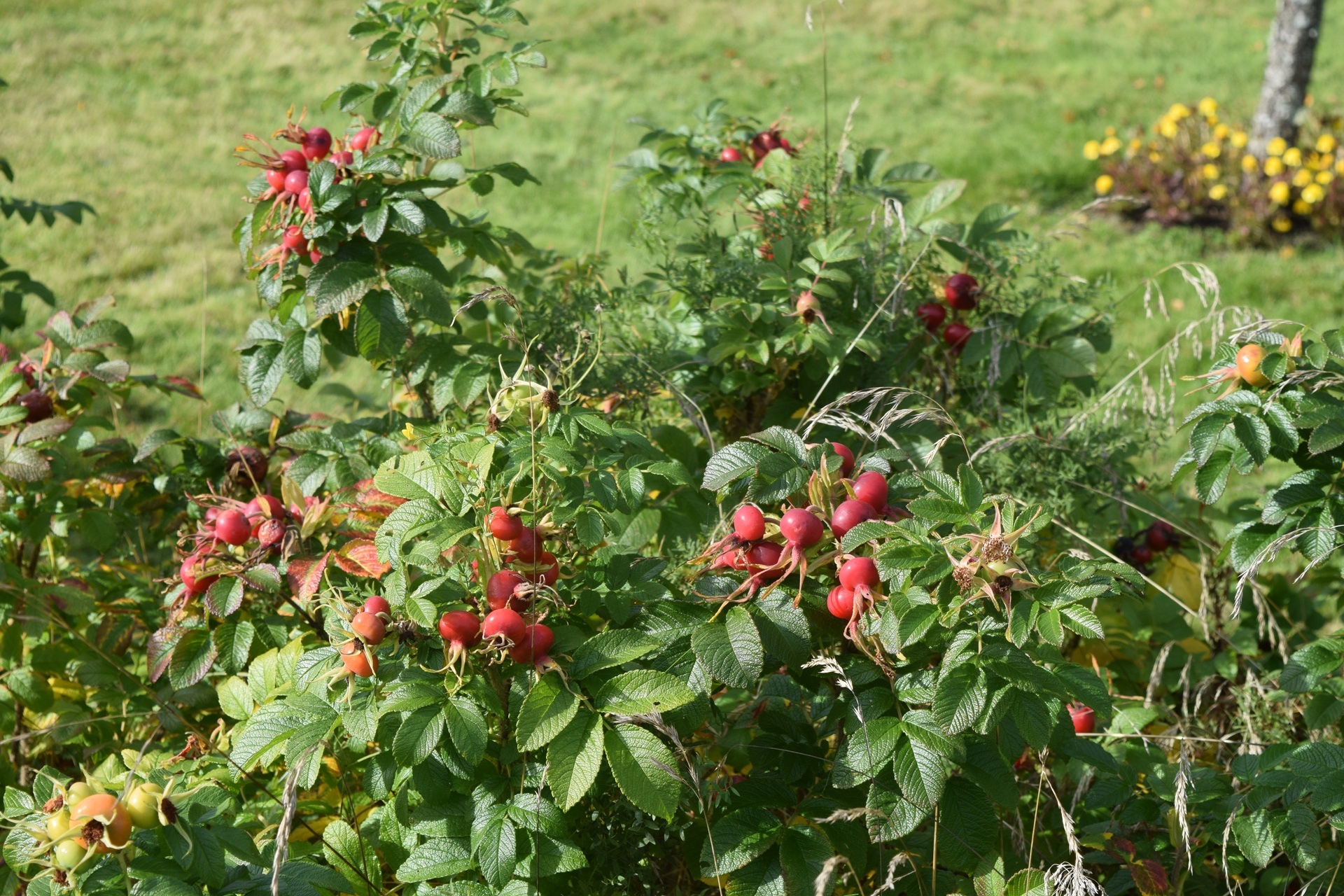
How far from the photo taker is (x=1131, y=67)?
20.6 ft

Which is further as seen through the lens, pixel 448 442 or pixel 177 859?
pixel 448 442

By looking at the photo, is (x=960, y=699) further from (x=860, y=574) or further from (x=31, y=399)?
(x=31, y=399)

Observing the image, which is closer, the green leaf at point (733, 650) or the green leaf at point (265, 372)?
the green leaf at point (733, 650)

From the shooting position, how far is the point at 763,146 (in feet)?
7.27

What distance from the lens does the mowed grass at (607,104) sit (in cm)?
443

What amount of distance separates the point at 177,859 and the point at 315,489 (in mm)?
635

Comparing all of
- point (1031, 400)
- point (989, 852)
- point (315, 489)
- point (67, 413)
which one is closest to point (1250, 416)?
point (1031, 400)

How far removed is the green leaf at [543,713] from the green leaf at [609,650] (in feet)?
0.10

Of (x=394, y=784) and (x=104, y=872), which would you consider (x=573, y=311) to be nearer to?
(x=394, y=784)

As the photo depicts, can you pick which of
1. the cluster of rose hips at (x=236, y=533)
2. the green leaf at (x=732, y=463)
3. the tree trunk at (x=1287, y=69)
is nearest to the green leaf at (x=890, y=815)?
the green leaf at (x=732, y=463)

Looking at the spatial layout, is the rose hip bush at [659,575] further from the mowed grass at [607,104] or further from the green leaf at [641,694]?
the mowed grass at [607,104]

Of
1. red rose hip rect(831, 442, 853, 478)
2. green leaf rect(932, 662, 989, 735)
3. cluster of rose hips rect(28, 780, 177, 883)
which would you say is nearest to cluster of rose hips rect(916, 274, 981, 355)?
red rose hip rect(831, 442, 853, 478)

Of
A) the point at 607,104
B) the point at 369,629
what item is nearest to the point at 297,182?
the point at 369,629

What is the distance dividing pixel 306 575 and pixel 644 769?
54 cm
